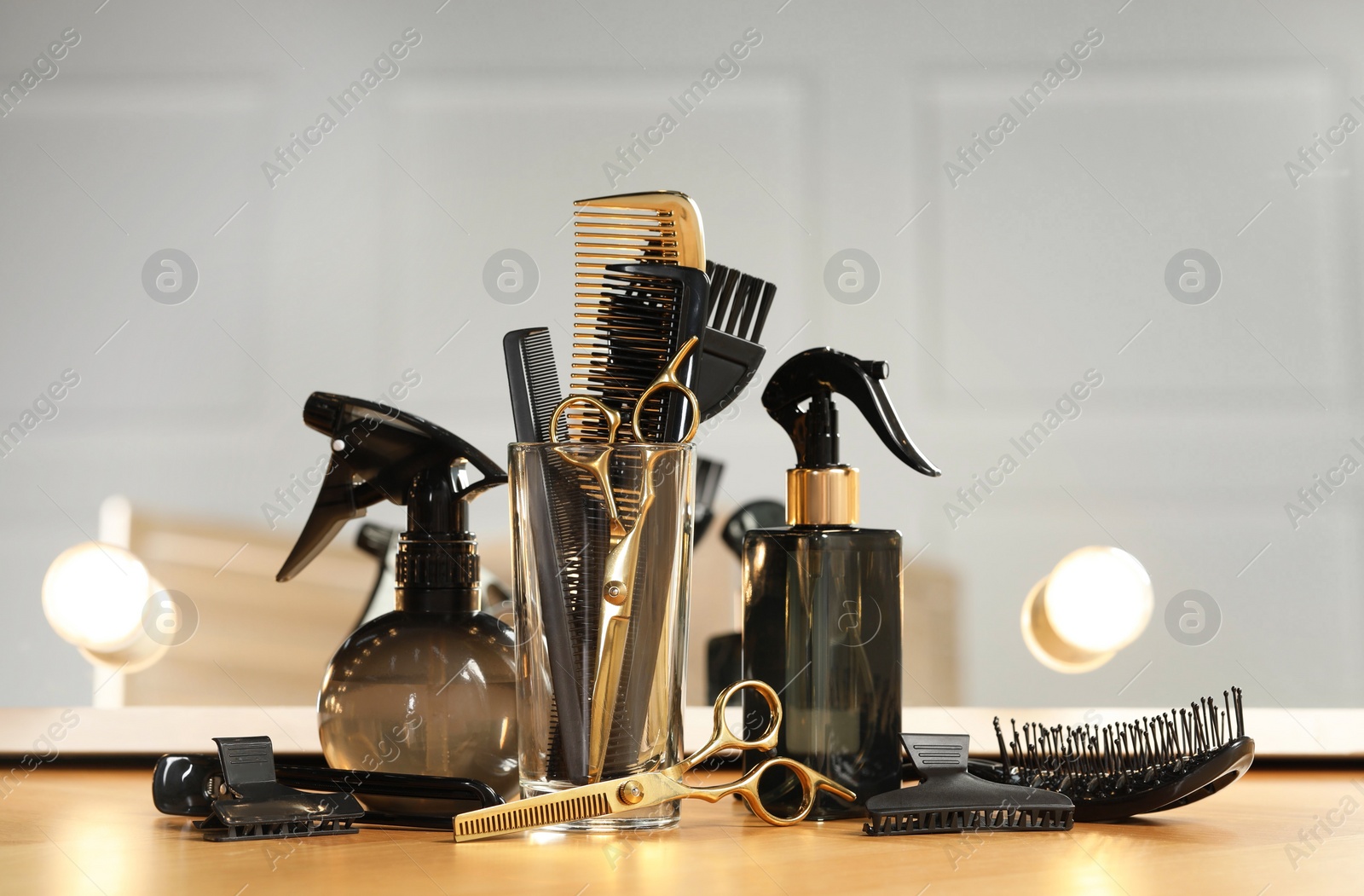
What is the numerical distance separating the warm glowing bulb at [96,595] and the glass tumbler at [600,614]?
1.56ft

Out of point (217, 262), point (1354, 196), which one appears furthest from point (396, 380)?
point (1354, 196)

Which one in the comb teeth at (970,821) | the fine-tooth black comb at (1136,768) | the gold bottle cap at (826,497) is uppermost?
the gold bottle cap at (826,497)

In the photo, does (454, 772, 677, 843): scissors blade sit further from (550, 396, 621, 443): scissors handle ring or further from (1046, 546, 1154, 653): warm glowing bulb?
(1046, 546, 1154, 653): warm glowing bulb

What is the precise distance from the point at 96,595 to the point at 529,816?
0.53 m

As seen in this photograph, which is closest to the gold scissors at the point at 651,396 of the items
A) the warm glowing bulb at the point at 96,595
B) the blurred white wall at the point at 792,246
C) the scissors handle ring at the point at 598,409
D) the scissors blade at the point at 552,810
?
the scissors handle ring at the point at 598,409

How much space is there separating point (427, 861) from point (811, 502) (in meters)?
0.19

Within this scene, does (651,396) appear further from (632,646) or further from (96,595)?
Answer: (96,595)

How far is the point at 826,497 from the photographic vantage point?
0.42m

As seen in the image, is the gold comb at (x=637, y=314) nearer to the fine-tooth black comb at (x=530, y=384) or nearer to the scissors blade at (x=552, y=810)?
the fine-tooth black comb at (x=530, y=384)

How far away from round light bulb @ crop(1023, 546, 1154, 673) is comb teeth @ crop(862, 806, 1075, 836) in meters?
0.35

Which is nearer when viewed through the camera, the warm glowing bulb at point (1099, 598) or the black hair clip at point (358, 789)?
the black hair clip at point (358, 789)

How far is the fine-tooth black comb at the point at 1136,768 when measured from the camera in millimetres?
382

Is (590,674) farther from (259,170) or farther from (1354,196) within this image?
(1354,196)

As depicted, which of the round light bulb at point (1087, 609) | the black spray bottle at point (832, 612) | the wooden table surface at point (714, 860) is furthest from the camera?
the round light bulb at point (1087, 609)
